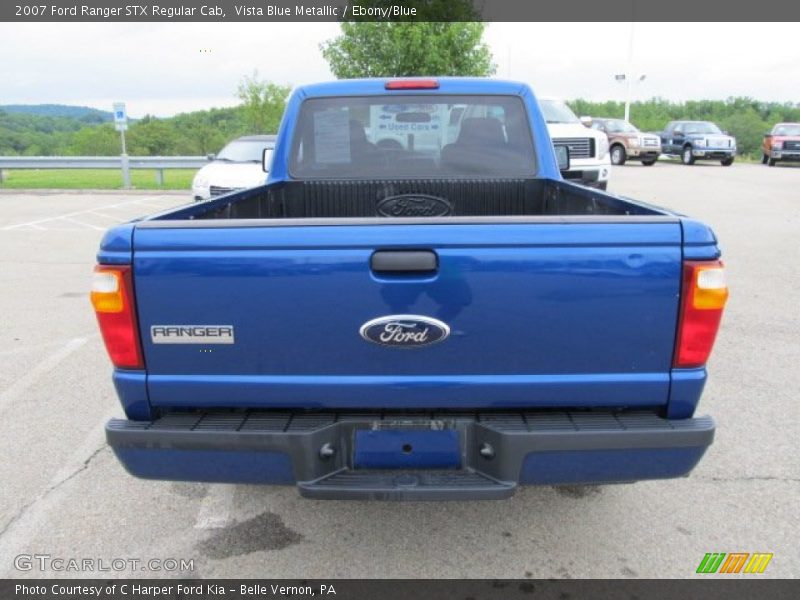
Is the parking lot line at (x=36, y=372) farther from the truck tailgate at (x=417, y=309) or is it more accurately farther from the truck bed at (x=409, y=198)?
the truck tailgate at (x=417, y=309)

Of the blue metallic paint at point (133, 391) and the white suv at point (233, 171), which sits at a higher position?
the white suv at point (233, 171)

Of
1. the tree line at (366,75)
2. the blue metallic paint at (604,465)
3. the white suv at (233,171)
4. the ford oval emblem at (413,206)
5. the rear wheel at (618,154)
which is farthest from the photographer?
the rear wheel at (618,154)

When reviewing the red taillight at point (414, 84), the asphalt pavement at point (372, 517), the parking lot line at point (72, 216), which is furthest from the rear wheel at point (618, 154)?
the red taillight at point (414, 84)

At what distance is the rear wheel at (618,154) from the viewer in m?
26.2

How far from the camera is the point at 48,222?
1228 cm

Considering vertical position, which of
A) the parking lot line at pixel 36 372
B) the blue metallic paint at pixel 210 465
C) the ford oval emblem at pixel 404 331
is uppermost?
the ford oval emblem at pixel 404 331

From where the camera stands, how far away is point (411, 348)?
2.22 meters

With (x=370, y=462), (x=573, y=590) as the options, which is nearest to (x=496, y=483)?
(x=370, y=462)

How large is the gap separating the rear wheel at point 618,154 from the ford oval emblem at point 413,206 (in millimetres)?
24543

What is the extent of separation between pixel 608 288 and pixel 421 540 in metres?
1.47

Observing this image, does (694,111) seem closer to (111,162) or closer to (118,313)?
(111,162)

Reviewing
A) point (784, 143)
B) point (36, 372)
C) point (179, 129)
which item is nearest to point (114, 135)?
point (179, 129)

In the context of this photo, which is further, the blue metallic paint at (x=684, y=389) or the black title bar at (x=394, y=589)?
the black title bar at (x=394, y=589)

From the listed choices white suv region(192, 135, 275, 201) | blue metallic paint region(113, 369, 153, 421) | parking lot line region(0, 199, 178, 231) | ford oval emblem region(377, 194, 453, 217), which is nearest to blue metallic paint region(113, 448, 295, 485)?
blue metallic paint region(113, 369, 153, 421)
